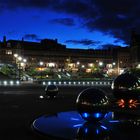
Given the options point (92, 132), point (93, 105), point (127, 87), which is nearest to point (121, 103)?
point (127, 87)

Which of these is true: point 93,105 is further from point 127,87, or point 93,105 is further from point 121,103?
point 121,103

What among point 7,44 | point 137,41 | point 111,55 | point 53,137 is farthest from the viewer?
point 111,55

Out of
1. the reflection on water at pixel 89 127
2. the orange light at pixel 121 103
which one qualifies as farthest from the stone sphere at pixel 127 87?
the reflection on water at pixel 89 127

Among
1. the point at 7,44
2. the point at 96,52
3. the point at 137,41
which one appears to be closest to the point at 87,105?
the point at 137,41

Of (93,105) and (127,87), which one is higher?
(127,87)

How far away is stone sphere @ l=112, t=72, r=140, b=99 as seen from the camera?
17.8m

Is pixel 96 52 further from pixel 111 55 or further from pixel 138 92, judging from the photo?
pixel 138 92

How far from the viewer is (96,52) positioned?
168000mm

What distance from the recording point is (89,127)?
12.9 metres

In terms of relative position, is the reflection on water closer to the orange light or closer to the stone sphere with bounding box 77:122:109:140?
the stone sphere with bounding box 77:122:109:140

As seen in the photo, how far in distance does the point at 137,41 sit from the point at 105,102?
321ft

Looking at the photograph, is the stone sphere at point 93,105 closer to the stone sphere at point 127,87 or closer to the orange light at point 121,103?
the stone sphere at point 127,87

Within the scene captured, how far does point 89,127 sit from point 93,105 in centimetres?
75

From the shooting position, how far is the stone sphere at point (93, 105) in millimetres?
12906
